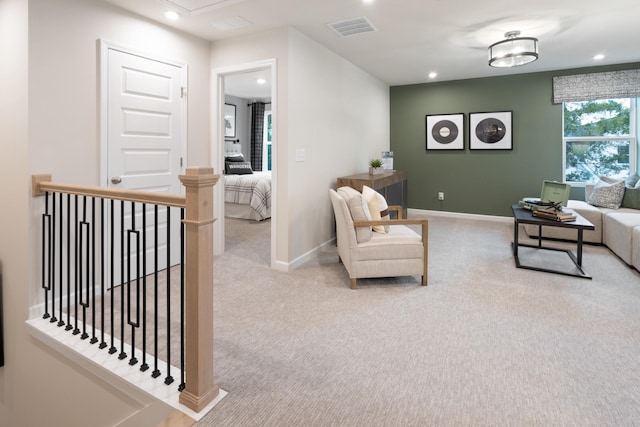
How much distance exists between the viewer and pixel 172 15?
326 cm

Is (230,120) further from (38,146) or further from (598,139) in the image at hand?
(598,139)

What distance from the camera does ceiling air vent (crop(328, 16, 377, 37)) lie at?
11.6 ft

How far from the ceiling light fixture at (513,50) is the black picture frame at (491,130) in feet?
7.18

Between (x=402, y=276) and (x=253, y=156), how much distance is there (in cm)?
668

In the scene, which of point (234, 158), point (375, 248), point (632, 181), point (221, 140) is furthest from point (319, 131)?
point (234, 158)

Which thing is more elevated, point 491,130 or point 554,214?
point 491,130

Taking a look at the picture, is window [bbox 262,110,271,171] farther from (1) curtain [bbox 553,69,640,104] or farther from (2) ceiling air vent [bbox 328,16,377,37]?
(1) curtain [bbox 553,69,640,104]

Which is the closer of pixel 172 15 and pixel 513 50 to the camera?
pixel 172 15

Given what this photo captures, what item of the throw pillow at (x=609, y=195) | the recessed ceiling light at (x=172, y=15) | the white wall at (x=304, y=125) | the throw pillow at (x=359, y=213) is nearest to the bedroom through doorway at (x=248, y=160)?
the white wall at (x=304, y=125)

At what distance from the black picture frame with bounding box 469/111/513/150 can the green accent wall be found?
0.07m

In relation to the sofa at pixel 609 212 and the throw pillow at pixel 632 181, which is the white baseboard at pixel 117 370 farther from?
the throw pillow at pixel 632 181

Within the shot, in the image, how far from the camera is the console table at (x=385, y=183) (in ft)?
14.4

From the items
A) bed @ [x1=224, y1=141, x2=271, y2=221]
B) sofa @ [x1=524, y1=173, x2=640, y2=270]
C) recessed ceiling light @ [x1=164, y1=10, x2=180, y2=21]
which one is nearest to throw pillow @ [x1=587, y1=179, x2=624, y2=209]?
sofa @ [x1=524, y1=173, x2=640, y2=270]

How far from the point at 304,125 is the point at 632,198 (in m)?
4.10
